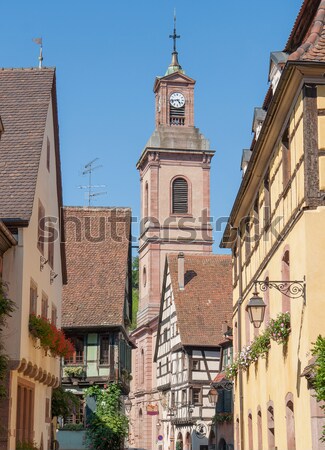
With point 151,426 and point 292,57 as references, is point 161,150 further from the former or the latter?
point 292,57

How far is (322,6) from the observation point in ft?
54.0

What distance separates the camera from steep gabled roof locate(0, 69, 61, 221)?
20.0 meters

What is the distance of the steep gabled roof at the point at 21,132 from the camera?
2002cm

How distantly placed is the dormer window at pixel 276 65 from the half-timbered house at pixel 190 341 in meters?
30.0

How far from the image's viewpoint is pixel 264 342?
19.6m

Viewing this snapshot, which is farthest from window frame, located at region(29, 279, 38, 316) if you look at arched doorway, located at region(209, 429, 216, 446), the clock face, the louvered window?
the clock face

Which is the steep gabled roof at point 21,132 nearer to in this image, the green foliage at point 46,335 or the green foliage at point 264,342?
the green foliage at point 46,335

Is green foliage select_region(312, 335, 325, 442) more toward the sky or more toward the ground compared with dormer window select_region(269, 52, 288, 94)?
more toward the ground

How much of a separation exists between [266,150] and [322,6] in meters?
3.70

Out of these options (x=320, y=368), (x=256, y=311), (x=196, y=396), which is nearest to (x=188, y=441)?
(x=196, y=396)

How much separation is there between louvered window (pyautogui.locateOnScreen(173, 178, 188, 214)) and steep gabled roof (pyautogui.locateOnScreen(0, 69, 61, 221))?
50.5 m

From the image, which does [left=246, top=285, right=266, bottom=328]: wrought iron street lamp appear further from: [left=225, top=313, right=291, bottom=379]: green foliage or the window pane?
the window pane

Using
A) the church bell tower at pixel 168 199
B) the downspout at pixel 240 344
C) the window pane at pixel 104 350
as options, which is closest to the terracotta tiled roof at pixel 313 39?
the downspout at pixel 240 344

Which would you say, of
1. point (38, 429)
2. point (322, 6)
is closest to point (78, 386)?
point (38, 429)
